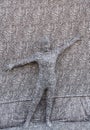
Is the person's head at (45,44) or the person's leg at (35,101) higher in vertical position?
the person's head at (45,44)

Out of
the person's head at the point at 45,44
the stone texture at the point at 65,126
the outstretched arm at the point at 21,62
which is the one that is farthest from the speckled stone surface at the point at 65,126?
the person's head at the point at 45,44

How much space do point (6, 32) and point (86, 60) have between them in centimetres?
65

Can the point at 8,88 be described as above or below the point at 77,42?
below

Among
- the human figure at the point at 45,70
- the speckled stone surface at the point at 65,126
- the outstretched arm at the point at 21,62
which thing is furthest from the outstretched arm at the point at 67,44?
the speckled stone surface at the point at 65,126

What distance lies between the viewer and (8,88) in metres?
2.16

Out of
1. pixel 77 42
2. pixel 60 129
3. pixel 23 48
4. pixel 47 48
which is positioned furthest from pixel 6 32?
pixel 60 129

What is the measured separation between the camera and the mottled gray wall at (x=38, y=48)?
84.5 inches

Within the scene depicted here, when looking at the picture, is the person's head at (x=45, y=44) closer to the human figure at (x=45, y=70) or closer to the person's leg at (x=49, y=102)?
the human figure at (x=45, y=70)

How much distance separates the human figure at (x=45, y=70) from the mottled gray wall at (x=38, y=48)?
0.06 metres

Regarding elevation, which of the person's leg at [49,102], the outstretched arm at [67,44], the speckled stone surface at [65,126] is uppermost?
the outstretched arm at [67,44]

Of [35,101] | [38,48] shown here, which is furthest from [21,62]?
[35,101]

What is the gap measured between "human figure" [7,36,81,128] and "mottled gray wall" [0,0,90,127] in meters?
0.06

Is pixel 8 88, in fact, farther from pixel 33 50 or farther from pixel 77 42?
pixel 77 42

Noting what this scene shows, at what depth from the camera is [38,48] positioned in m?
2.14
